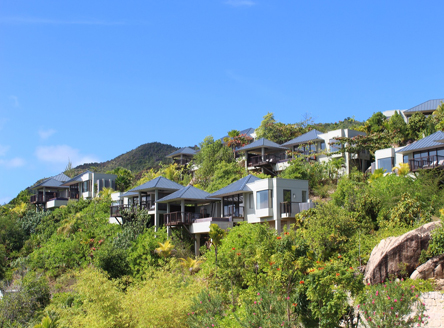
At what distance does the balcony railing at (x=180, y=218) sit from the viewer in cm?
3797

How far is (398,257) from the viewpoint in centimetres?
2327

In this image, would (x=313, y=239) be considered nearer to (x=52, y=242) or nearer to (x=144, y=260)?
(x=144, y=260)

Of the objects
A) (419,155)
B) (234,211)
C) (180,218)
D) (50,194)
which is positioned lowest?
(180,218)

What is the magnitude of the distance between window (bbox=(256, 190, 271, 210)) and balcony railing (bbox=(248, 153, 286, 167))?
611 inches

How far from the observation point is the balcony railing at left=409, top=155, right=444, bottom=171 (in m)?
38.3

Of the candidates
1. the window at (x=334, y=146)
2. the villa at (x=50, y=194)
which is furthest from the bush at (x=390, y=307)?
the villa at (x=50, y=194)

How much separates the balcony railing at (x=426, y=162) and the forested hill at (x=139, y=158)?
82101 millimetres

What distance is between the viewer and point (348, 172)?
4631cm

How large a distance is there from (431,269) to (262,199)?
1511cm

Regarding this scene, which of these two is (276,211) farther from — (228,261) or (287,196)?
(228,261)

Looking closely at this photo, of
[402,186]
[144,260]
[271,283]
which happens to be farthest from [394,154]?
[271,283]

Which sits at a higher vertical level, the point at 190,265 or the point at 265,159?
the point at 265,159

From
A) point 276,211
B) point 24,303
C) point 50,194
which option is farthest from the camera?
point 50,194

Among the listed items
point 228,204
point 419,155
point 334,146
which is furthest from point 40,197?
point 419,155
